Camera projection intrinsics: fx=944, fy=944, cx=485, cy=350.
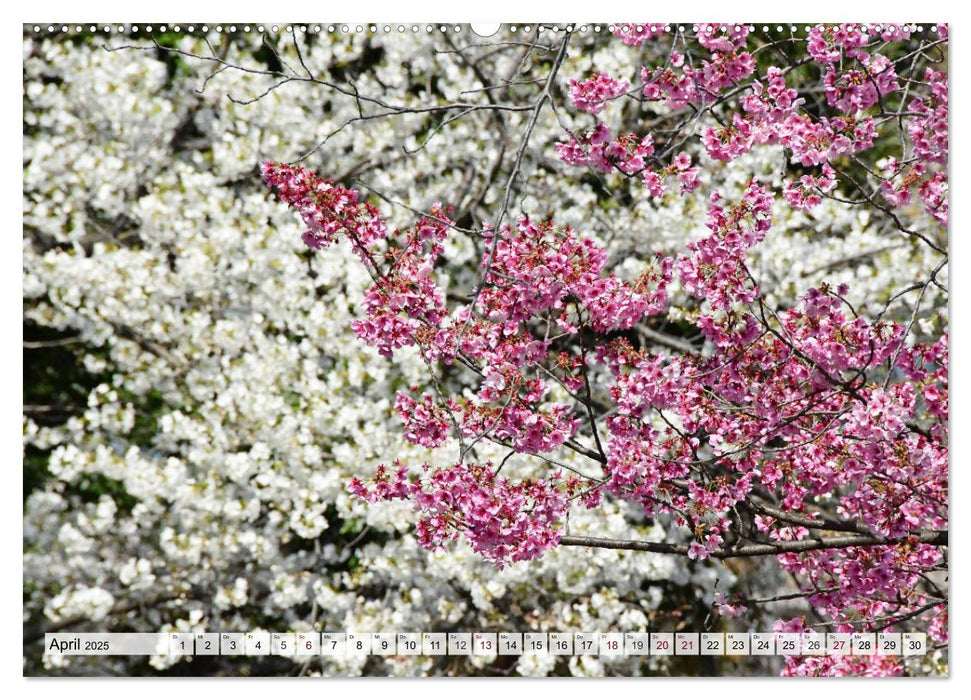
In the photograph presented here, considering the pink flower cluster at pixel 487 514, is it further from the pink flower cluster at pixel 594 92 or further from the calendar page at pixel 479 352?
the pink flower cluster at pixel 594 92

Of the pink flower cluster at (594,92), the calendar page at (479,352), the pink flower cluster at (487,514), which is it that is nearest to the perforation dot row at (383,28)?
the calendar page at (479,352)

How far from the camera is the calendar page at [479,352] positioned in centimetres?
216

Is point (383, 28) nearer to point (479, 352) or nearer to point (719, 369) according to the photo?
point (479, 352)

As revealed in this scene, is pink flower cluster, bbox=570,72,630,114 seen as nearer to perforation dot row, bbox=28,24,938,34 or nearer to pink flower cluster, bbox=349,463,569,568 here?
perforation dot row, bbox=28,24,938,34

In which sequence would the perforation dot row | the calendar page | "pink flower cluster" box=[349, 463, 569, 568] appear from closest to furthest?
"pink flower cluster" box=[349, 463, 569, 568]
the calendar page
the perforation dot row

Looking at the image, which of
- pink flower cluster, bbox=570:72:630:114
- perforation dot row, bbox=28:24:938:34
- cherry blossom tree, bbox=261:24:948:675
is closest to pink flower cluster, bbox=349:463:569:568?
cherry blossom tree, bbox=261:24:948:675

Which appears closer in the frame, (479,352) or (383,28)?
(479,352)

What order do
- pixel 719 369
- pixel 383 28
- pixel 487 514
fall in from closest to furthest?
pixel 487 514 → pixel 719 369 → pixel 383 28

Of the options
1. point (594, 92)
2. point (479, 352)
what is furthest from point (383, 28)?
point (479, 352)

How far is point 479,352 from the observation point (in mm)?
2184

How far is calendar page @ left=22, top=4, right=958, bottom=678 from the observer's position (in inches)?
84.9

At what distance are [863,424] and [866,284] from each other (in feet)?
5.09

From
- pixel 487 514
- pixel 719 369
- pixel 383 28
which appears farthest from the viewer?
pixel 383 28

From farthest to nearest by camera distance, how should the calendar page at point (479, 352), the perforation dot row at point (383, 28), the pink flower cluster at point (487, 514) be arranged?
the perforation dot row at point (383, 28) → the calendar page at point (479, 352) → the pink flower cluster at point (487, 514)
